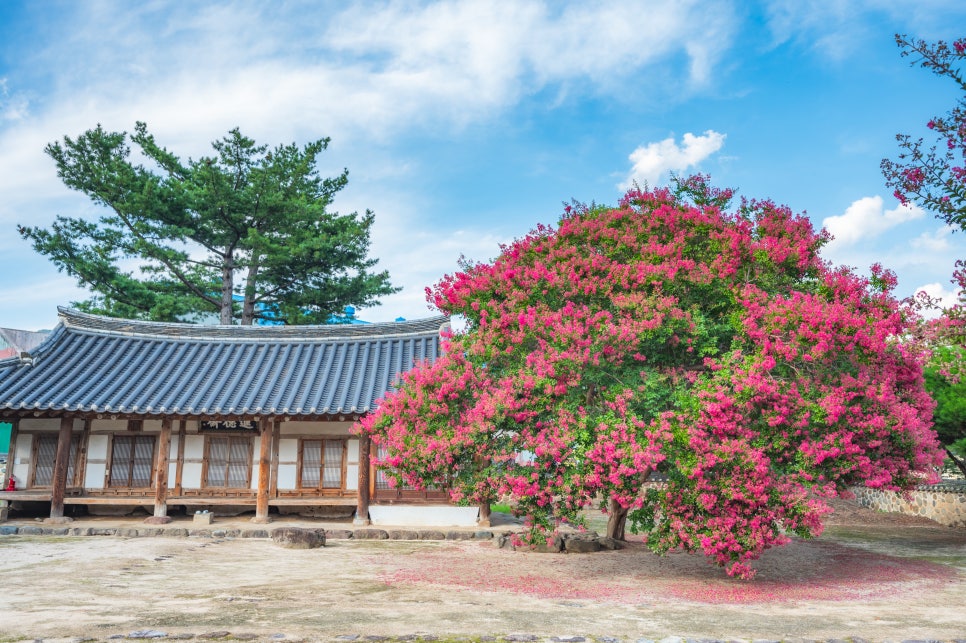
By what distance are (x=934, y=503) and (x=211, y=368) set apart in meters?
25.2

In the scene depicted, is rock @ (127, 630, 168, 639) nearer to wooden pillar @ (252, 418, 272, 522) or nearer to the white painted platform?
wooden pillar @ (252, 418, 272, 522)

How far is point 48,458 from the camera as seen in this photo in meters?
21.1

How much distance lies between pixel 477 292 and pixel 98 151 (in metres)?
26.2

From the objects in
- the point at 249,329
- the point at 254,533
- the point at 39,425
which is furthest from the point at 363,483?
the point at 39,425

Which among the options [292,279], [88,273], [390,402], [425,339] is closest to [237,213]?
[292,279]

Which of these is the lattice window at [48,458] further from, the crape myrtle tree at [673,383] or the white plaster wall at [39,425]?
the crape myrtle tree at [673,383]

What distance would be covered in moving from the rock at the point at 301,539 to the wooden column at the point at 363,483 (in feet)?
10.3

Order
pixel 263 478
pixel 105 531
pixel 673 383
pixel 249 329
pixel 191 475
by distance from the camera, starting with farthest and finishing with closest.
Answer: pixel 249 329
pixel 191 475
pixel 263 478
pixel 105 531
pixel 673 383

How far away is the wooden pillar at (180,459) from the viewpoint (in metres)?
21.0

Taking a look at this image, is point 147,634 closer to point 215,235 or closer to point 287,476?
point 287,476

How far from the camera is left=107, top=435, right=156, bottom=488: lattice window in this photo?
2108cm

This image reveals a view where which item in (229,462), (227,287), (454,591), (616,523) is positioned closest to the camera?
(454,591)

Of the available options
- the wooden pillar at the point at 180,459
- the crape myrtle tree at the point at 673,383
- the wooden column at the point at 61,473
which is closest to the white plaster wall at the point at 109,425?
the wooden column at the point at 61,473

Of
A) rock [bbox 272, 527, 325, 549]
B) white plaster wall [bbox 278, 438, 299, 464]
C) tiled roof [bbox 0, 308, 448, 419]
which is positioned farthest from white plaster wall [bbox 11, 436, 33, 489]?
rock [bbox 272, 527, 325, 549]
